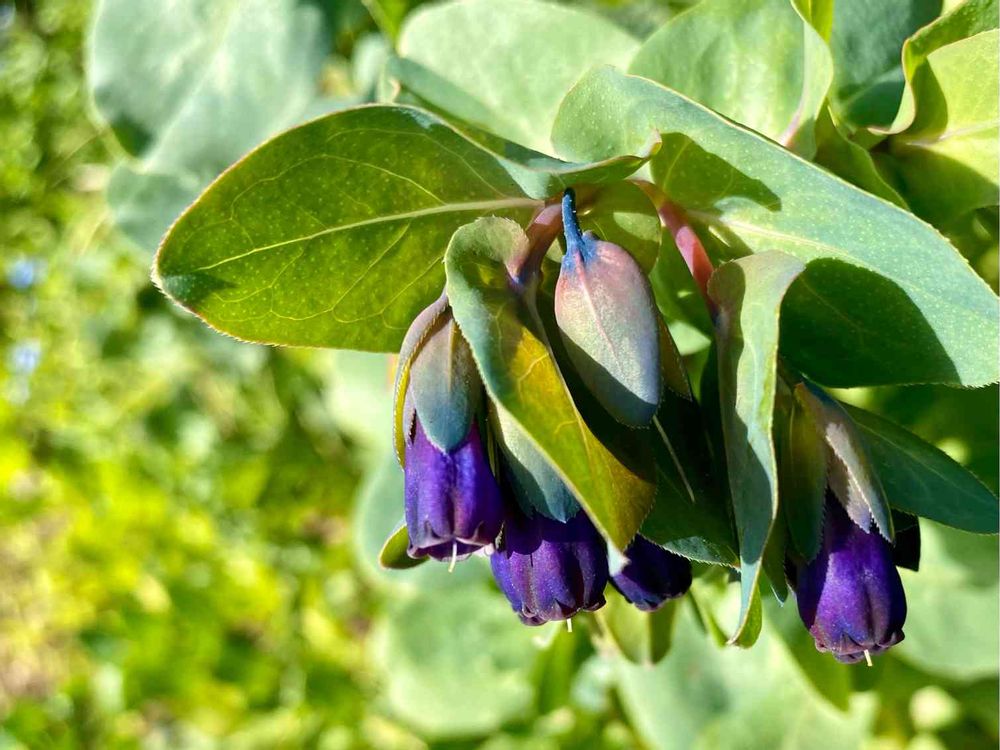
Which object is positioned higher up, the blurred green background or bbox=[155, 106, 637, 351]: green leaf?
bbox=[155, 106, 637, 351]: green leaf

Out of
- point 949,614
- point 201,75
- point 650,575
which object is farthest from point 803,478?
point 201,75

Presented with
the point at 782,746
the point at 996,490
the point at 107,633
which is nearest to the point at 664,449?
the point at 996,490

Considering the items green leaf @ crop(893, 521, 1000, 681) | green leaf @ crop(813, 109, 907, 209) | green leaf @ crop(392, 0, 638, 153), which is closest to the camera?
green leaf @ crop(813, 109, 907, 209)

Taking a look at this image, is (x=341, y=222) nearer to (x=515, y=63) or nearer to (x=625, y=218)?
(x=625, y=218)

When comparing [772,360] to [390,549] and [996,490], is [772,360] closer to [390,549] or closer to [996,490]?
[390,549]

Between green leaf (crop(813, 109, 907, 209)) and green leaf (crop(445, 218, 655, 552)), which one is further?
green leaf (crop(813, 109, 907, 209))

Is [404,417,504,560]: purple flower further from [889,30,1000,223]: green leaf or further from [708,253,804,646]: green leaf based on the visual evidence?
[889,30,1000,223]: green leaf

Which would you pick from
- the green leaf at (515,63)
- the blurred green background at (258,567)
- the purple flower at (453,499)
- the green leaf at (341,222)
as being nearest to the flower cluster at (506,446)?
the purple flower at (453,499)

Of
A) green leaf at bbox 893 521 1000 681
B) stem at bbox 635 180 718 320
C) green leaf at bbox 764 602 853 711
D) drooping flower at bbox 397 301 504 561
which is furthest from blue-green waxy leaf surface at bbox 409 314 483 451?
green leaf at bbox 893 521 1000 681
